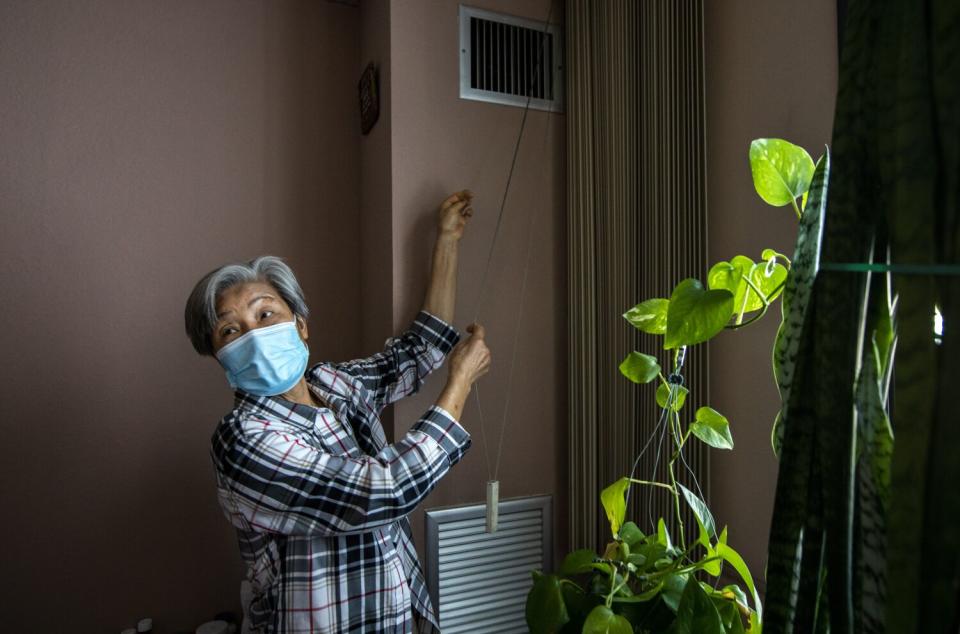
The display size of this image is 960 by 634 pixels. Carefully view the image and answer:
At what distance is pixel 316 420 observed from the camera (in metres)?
1.09

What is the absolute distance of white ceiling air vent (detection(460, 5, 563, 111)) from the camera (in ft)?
4.55

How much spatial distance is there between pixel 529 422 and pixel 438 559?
396 mm

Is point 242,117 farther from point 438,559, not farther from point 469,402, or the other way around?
point 438,559

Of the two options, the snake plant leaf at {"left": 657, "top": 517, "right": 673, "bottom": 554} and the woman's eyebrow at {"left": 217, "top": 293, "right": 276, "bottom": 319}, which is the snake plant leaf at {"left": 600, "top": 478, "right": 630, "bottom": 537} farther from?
the woman's eyebrow at {"left": 217, "top": 293, "right": 276, "bottom": 319}

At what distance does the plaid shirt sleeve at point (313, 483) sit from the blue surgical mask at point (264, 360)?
104mm

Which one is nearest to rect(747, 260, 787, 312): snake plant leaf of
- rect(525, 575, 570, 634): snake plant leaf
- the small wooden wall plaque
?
rect(525, 575, 570, 634): snake plant leaf

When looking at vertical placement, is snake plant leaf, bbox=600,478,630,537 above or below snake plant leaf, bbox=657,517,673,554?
above

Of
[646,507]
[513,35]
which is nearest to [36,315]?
[513,35]

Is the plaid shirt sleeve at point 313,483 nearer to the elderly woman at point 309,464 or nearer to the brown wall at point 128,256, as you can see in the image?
the elderly woman at point 309,464

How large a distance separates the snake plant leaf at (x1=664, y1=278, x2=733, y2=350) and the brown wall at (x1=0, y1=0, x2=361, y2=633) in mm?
1267

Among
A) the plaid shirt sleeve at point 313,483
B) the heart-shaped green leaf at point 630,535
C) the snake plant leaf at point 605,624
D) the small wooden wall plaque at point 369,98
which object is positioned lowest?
the snake plant leaf at point 605,624

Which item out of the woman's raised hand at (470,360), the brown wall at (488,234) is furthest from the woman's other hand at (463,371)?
the brown wall at (488,234)

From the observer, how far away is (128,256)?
4.86 feet

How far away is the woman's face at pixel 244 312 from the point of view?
40.8 inches
